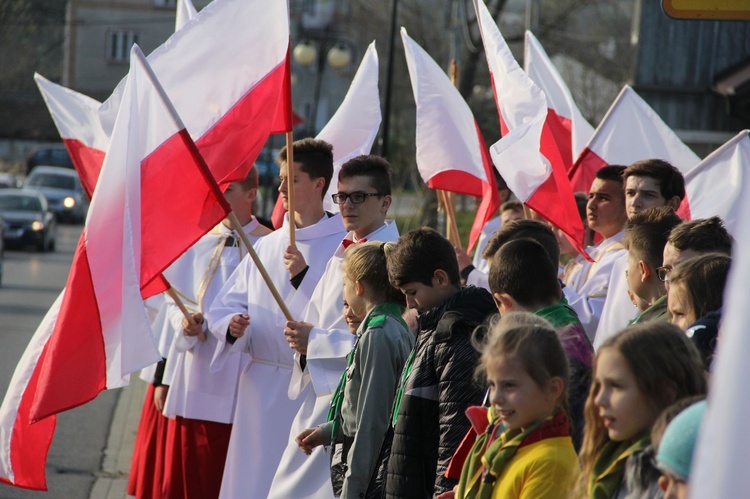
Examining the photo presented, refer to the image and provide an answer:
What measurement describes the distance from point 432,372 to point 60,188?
37.3m

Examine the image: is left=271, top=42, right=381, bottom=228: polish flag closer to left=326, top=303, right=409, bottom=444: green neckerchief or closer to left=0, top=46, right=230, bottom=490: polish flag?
left=0, top=46, right=230, bottom=490: polish flag

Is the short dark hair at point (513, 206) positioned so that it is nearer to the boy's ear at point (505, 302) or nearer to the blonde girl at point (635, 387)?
the boy's ear at point (505, 302)

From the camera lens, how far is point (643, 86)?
17.9 meters

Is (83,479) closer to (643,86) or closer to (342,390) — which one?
(342,390)

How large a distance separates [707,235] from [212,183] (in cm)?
211

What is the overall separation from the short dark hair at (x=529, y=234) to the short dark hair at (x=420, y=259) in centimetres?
40

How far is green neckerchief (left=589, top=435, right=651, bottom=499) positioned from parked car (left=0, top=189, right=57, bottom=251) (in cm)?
2764

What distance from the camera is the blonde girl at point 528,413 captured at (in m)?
3.13

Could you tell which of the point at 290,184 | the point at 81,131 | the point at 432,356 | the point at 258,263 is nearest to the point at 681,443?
the point at 432,356

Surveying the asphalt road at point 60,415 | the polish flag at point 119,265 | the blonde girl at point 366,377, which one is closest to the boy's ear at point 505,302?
the blonde girl at point 366,377

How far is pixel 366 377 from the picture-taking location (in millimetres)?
4355

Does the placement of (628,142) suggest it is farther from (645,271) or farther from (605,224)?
(645,271)

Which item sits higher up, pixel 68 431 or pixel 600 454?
pixel 600 454

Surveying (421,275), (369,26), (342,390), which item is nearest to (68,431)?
(342,390)
